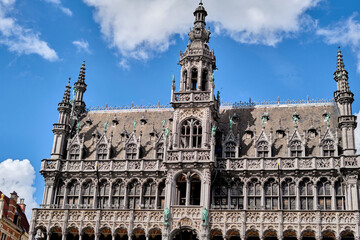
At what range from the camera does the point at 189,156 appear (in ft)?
165

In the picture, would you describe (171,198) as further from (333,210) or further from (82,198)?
(333,210)

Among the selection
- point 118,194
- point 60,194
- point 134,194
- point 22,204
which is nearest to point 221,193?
point 134,194

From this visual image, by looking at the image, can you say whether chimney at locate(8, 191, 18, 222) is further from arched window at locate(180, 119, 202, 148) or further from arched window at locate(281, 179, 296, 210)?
arched window at locate(281, 179, 296, 210)

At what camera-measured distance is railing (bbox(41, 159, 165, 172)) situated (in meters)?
53.5

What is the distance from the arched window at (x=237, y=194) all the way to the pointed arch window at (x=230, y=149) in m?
2.90

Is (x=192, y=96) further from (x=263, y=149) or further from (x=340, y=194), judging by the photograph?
(x=340, y=194)

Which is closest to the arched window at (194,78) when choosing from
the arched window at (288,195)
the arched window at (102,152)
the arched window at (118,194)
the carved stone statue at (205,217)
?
the arched window at (102,152)

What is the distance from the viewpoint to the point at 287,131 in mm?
53062

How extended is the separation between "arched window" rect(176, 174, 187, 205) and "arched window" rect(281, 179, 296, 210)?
9.32 meters

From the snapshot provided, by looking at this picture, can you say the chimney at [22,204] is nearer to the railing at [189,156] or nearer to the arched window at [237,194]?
the railing at [189,156]

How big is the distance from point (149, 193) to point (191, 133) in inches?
294

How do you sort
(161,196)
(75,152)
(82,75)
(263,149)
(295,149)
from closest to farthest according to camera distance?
1. (295,149)
2. (263,149)
3. (161,196)
4. (75,152)
5. (82,75)

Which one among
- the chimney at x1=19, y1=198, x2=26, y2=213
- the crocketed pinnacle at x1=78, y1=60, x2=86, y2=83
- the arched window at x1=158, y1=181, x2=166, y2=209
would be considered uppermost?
the crocketed pinnacle at x1=78, y1=60, x2=86, y2=83

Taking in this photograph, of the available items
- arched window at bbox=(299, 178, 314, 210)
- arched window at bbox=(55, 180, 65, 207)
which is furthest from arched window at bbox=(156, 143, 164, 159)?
arched window at bbox=(299, 178, 314, 210)
